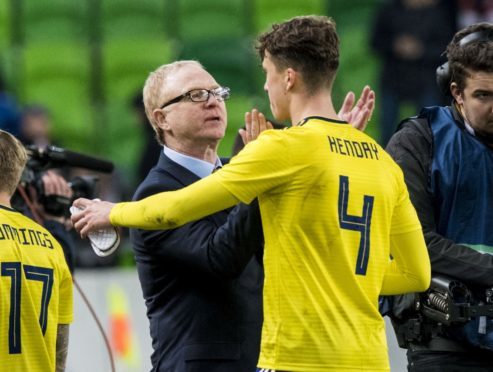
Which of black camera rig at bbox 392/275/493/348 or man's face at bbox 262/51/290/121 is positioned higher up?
man's face at bbox 262/51/290/121

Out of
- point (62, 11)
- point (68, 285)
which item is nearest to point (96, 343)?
point (68, 285)

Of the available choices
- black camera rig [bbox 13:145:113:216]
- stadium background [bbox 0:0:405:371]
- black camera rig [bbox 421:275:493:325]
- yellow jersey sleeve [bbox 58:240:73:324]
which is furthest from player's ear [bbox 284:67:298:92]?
stadium background [bbox 0:0:405:371]

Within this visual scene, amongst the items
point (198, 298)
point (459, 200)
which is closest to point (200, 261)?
point (198, 298)

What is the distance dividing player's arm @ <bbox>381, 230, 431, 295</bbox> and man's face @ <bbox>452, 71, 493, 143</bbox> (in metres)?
0.55

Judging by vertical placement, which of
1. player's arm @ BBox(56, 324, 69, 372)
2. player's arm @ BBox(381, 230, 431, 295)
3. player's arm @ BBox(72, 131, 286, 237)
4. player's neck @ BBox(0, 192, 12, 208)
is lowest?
player's arm @ BBox(56, 324, 69, 372)

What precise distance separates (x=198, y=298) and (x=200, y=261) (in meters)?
0.17

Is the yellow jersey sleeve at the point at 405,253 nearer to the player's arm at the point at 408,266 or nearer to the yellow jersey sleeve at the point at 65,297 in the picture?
the player's arm at the point at 408,266

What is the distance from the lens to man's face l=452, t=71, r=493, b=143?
4336 mm

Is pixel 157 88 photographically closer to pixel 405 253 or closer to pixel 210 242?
pixel 210 242

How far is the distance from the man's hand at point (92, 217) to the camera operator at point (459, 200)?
104 cm

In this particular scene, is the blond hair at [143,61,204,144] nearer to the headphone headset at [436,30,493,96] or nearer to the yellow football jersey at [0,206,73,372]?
the yellow football jersey at [0,206,73,372]

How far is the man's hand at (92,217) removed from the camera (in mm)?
3822

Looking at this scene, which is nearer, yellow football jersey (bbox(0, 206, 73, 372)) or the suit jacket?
the suit jacket

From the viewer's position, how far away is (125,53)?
13.0 meters
